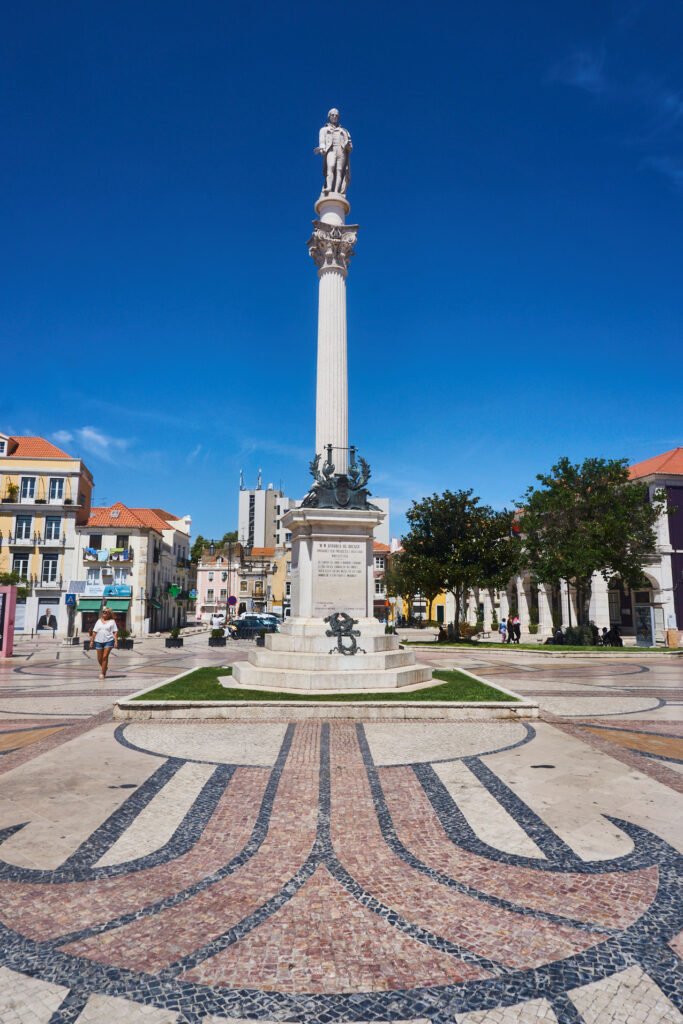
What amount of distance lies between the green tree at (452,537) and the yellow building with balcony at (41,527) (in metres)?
27.6

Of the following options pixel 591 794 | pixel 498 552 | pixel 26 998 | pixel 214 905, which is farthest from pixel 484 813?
pixel 498 552

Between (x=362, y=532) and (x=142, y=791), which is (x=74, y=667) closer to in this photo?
(x=362, y=532)

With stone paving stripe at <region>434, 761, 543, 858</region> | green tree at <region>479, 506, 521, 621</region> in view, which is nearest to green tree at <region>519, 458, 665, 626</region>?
green tree at <region>479, 506, 521, 621</region>

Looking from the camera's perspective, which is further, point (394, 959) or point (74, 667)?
point (74, 667)

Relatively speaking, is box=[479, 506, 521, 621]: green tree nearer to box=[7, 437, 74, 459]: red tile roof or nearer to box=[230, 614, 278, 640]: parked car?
box=[230, 614, 278, 640]: parked car

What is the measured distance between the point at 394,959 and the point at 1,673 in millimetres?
17826

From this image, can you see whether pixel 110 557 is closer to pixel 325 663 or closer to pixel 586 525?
pixel 586 525

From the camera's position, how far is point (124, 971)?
3.17 m

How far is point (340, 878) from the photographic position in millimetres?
4254

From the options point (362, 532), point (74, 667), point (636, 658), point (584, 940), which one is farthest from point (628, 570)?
point (584, 940)

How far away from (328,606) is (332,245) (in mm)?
10413

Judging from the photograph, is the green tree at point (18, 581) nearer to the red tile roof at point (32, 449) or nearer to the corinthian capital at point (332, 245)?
the red tile roof at point (32, 449)

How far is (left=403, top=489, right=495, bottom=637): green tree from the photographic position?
30.1 metres

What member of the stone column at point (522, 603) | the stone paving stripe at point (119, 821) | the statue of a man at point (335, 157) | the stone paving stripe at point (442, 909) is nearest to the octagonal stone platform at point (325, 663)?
the stone paving stripe at point (119, 821)
